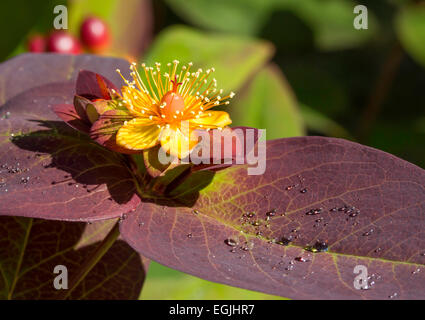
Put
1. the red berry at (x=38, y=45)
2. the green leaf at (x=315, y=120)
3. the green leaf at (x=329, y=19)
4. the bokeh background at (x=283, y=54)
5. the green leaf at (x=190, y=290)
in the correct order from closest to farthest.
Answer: the green leaf at (x=190, y=290) < the red berry at (x=38, y=45) < the bokeh background at (x=283, y=54) < the green leaf at (x=315, y=120) < the green leaf at (x=329, y=19)

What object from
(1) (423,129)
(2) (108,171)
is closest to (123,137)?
(2) (108,171)

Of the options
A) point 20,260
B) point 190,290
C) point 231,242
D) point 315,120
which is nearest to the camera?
point 231,242

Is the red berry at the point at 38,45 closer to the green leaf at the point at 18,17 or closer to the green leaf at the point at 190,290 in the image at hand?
the green leaf at the point at 18,17

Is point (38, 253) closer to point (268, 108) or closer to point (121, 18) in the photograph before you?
point (268, 108)

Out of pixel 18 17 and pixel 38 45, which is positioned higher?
pixel 18 17


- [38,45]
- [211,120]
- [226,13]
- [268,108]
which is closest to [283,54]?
[226,13]

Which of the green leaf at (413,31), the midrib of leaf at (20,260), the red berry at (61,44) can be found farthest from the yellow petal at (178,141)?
the green leaf at (413,31)

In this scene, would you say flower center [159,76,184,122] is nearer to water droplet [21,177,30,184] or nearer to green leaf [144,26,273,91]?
water droplet [21,177,30,184]
